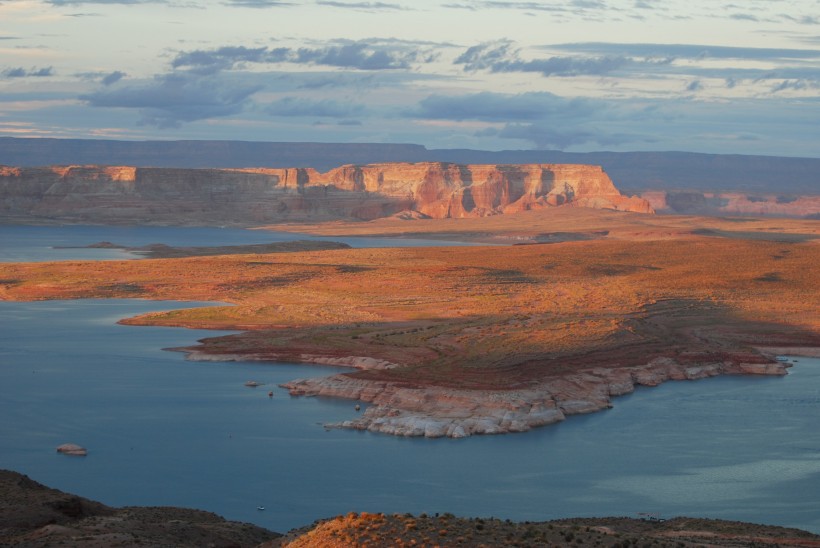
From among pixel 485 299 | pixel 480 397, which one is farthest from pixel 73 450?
pixel 485 299

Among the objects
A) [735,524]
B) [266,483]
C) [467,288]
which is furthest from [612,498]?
[467,288]

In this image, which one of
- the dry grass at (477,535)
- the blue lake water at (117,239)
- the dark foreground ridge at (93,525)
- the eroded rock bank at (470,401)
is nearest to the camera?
the dry grass at (477,535)

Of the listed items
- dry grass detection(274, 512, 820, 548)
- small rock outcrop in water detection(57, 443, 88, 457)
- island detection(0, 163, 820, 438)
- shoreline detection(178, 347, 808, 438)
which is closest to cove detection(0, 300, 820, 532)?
small rock outcrop in water detection(57, 443, 88, 457)

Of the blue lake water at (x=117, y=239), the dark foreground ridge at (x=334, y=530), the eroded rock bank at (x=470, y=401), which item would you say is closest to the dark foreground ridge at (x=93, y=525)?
the dark foreground ridge at (x=334, y=530)

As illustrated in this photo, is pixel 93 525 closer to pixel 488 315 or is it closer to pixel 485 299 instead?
pixel 488 315

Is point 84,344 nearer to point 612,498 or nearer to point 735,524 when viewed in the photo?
point 612,498

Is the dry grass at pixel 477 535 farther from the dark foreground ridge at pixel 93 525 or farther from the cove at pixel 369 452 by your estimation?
the cove at pixel 369 452
